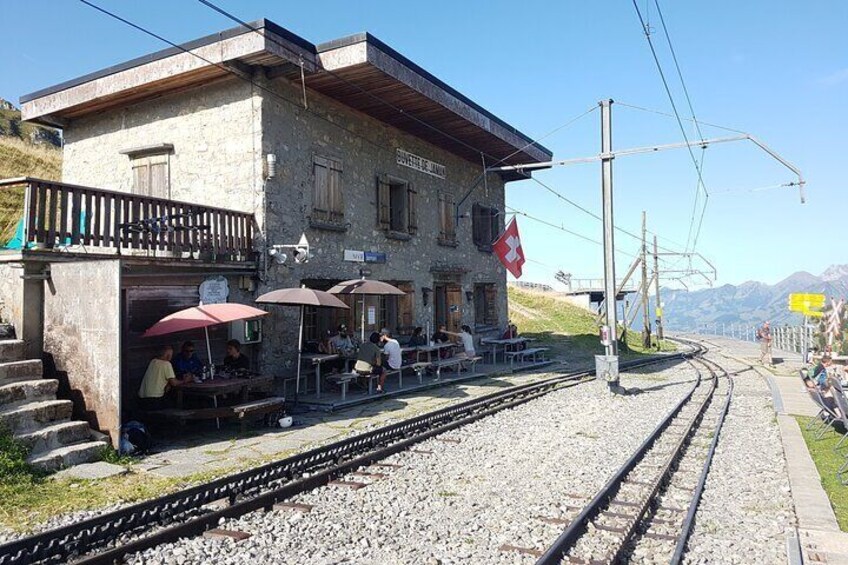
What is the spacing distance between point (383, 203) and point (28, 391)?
997 cm

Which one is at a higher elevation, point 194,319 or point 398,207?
point 398,207

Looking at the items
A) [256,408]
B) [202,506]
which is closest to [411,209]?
[256,408]

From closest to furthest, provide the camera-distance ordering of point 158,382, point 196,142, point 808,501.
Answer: point 808,501 → point 158,382 → point 196,142

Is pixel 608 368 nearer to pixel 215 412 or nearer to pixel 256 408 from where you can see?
pixel 256 408

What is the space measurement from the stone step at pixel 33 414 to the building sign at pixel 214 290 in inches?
146

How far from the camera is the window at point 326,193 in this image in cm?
1369

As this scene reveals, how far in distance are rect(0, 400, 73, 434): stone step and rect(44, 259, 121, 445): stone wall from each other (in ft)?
1.19

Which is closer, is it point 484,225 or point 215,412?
point 215,412

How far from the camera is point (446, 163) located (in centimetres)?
1933

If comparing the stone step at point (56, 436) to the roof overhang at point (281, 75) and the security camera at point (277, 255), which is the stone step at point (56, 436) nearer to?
the security camera at point (277, 255)

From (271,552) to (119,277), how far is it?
177 inches

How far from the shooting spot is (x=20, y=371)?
7777 millimetres

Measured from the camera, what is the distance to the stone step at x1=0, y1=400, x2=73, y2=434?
6926mm

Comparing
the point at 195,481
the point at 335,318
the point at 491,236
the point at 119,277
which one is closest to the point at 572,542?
the point at 195,481
